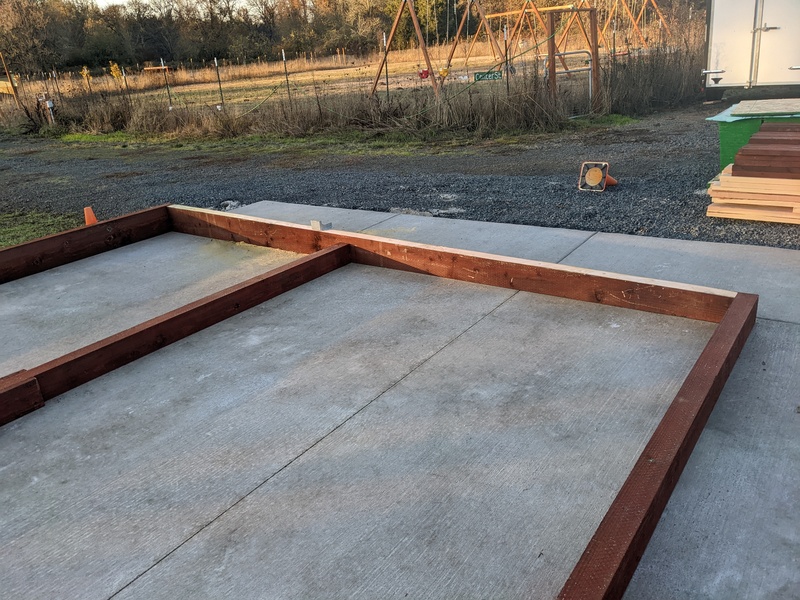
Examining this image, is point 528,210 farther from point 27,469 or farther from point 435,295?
point 27,469

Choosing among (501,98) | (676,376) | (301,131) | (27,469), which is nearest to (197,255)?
(27,469)

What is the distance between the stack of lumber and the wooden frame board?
2361mm

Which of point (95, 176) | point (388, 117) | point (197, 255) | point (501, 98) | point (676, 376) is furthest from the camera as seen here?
point (388, 117)

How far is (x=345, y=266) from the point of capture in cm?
473

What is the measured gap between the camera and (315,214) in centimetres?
656

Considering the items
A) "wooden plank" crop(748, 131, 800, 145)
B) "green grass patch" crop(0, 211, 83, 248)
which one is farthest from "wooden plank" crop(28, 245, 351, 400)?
"green grass patch" crop(0, 211, 83, 248)

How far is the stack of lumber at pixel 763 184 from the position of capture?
514cm

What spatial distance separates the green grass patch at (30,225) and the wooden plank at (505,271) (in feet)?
8.48

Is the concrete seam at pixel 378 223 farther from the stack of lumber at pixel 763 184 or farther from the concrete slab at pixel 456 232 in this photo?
the stack of lumber at pixel 763 184

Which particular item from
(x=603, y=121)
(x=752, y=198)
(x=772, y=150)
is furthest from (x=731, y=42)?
(x=752, y=198)

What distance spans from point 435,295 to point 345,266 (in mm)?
924

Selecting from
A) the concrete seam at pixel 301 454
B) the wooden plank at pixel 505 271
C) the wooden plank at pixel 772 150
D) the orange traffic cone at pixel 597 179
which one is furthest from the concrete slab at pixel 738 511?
the orange traffic cone at pixel 597 179

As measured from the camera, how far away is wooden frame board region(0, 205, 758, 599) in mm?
1868

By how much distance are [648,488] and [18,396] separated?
2632 mm
